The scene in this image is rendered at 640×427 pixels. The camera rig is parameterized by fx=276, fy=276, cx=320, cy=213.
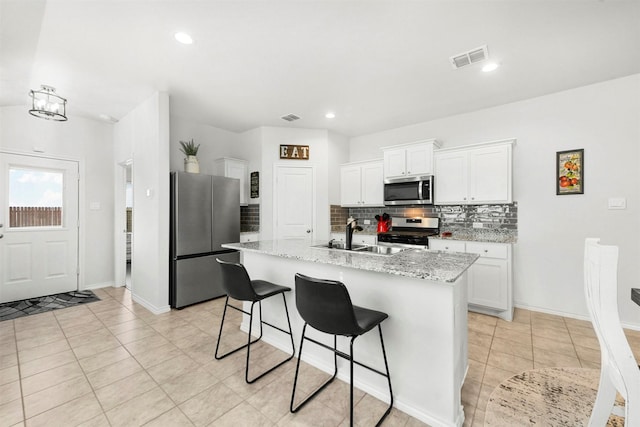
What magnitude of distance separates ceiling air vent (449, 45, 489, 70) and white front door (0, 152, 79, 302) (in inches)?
210

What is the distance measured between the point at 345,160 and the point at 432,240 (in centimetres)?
232

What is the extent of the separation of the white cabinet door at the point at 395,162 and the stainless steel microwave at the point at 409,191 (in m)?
0.10

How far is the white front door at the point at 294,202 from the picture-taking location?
15.4 ft

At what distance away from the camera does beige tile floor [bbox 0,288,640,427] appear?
5.71ft

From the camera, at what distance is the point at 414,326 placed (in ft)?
5.72

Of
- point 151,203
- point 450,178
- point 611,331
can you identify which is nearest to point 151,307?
point 151,203

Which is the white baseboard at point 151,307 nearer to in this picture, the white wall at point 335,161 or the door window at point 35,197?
the door window at point 35,197

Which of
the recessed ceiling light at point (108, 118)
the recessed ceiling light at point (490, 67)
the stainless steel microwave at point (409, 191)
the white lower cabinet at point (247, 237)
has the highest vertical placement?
the recessed ceiling light at point (108, 118)

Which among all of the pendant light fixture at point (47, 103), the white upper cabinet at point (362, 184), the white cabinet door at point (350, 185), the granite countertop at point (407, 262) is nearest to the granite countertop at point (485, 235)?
the white upper cabinet at point (362, 184)

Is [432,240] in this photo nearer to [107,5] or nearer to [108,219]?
[107,5]

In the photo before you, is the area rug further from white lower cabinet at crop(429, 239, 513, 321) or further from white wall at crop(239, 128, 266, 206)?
white wall at crop(239, 128, 266, 206)

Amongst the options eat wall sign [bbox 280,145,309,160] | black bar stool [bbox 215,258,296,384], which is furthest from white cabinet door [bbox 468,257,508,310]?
eat wall sign [bbox 280,145,309,160]

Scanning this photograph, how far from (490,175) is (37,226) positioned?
6.28 m

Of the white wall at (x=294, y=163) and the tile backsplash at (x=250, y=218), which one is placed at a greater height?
the white wall at (x=294, y=163)
